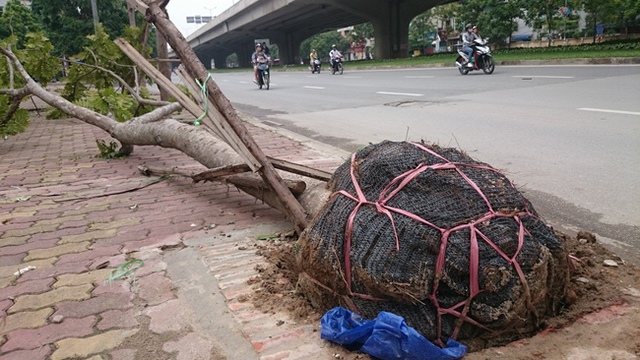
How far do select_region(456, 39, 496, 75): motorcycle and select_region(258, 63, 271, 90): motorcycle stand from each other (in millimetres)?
7043

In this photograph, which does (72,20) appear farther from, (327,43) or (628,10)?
(327,43)

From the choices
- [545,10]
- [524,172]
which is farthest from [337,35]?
[524,172]

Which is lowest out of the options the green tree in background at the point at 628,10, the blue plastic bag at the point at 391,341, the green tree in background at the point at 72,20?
the blue plastic bag at the point at 391,341

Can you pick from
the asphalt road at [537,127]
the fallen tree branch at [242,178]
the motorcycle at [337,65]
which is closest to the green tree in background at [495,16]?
the motorcycle at [337,65]

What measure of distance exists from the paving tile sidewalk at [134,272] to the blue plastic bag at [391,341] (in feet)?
0.30

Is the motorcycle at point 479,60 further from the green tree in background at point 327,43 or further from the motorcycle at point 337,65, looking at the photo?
the green tree in background at point 327,43

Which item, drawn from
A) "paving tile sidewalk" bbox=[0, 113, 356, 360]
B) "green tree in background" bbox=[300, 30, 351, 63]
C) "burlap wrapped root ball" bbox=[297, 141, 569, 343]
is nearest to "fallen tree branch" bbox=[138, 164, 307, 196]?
"paving tile sidewalk" bbox=[0, 113, 356, 360]

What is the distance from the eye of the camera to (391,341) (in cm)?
183

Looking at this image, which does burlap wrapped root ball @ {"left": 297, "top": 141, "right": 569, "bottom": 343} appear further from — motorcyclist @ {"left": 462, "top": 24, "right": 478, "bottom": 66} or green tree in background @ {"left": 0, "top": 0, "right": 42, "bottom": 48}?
green tree in background @ {"left": 0, "top": 0, "right": 42, "bottom": 48}

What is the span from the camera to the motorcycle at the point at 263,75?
1812 cm

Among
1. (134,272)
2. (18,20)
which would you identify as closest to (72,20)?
(18,20)

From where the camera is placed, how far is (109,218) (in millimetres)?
3938

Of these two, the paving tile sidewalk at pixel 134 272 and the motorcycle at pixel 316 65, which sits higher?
the motorcycle at pixel 316 65

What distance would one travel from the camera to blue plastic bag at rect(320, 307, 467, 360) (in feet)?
5.94
